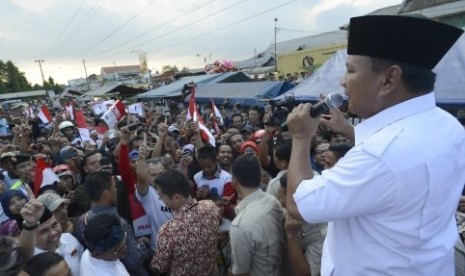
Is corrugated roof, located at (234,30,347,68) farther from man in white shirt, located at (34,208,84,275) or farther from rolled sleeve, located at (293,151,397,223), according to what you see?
rolled sleeve, located at (293,151,397,223)

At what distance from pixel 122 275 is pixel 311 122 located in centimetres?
187

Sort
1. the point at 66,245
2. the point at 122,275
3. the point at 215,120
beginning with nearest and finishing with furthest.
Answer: the point at 122,275, the point at 66,245, the point at 215,120

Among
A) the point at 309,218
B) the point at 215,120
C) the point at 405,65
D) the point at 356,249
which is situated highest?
the point at 405,65

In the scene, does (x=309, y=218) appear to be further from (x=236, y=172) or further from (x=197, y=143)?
(x=197, y=143)

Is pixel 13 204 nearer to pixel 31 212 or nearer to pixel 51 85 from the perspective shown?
pixel 31 212

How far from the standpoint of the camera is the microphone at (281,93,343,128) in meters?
1.53

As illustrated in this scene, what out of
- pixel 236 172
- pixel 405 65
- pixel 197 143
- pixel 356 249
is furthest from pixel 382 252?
pixel 197 143

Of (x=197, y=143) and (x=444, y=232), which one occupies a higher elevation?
(x=444, y=232)

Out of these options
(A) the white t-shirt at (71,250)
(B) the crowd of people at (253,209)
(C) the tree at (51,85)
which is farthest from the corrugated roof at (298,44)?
(C) the tree at (51,85)

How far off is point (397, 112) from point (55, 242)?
268 centimetres

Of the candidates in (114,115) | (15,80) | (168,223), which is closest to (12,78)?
(15,80)

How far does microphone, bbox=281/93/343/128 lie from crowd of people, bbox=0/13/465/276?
38 millimetres

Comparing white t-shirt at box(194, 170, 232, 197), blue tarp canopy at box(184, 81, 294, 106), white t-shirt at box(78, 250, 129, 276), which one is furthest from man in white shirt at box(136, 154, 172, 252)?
blue tarp canopy at box(184, 81, 294, 106)

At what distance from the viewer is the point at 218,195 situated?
14.7 feet
